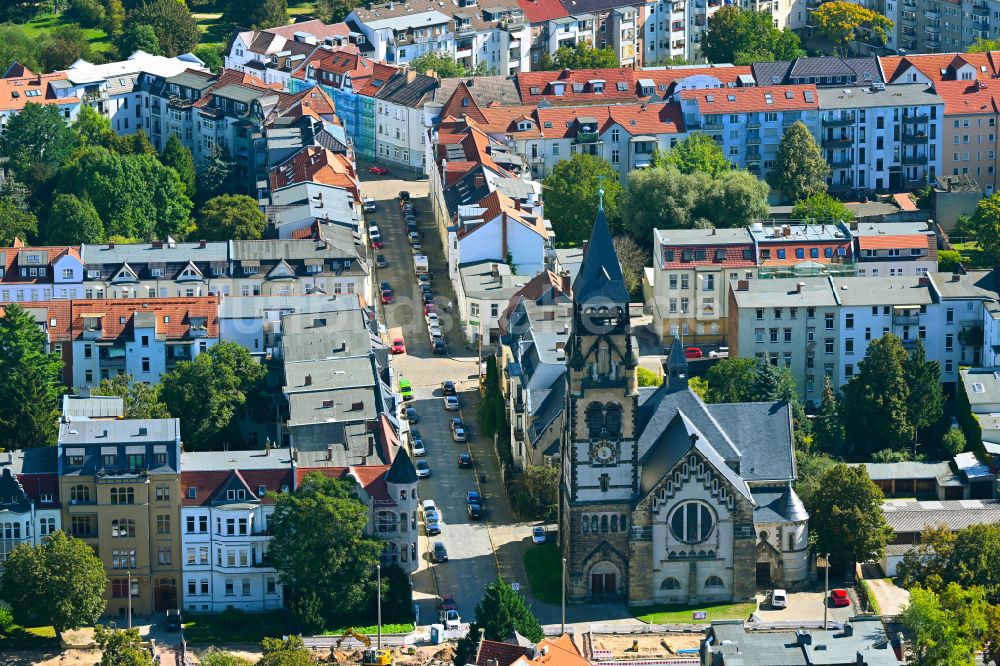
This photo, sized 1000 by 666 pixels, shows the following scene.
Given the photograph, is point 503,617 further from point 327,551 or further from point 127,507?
point 127,507

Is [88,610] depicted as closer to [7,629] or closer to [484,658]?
[7,629]

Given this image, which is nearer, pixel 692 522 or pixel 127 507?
pixel 127 507

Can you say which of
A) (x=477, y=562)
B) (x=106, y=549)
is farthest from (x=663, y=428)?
(x=106, y=549)

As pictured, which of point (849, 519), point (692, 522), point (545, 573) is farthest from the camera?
point (545, 573)

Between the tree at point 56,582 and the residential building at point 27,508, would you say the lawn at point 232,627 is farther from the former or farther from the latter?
the residential building at point 27,508

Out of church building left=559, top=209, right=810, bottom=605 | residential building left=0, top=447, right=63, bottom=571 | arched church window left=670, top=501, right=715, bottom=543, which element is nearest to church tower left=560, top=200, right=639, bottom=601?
church building left=559, top=209, right=810, bottom=605

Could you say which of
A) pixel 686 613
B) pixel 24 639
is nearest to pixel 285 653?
pixel 24 639

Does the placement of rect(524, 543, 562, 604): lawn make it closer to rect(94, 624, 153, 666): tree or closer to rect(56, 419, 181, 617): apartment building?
rect(56, 419, 181, 617): apartment building
